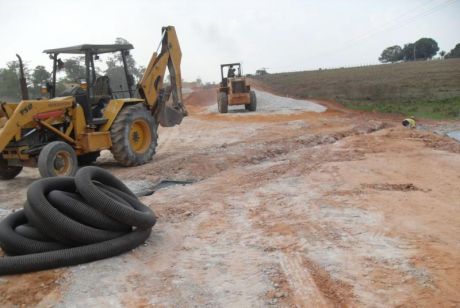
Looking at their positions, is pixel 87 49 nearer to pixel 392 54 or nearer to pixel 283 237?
pixel 283 237

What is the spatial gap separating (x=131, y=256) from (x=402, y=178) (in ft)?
17.9

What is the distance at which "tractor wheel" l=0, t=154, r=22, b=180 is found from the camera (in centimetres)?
960

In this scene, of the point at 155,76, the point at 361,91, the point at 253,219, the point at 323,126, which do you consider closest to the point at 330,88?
the point at 361,91

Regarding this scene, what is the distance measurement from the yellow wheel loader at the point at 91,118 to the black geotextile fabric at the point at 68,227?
3302mm

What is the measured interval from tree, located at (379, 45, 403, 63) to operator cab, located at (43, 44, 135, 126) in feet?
342

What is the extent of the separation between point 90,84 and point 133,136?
1583mm

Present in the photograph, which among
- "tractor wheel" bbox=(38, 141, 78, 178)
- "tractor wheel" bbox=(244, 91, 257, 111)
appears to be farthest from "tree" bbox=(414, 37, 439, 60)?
"tractor wheel" bbox=(38, 141, 78, 178)

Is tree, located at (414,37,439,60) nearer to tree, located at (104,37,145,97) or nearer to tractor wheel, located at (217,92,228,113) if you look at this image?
tractor wheel, located at (217,92,228,113)

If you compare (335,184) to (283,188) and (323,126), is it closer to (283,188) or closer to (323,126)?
(283,188)

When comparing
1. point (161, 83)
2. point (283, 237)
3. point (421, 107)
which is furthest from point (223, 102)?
point (283, 237)

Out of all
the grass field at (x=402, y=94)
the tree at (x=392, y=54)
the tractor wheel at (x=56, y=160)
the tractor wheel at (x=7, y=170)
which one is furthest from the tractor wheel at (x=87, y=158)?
the tree at (x=392, y=54)

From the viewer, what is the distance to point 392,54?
109 m

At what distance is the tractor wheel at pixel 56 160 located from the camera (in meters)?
8.47

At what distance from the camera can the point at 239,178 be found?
9148 mm
